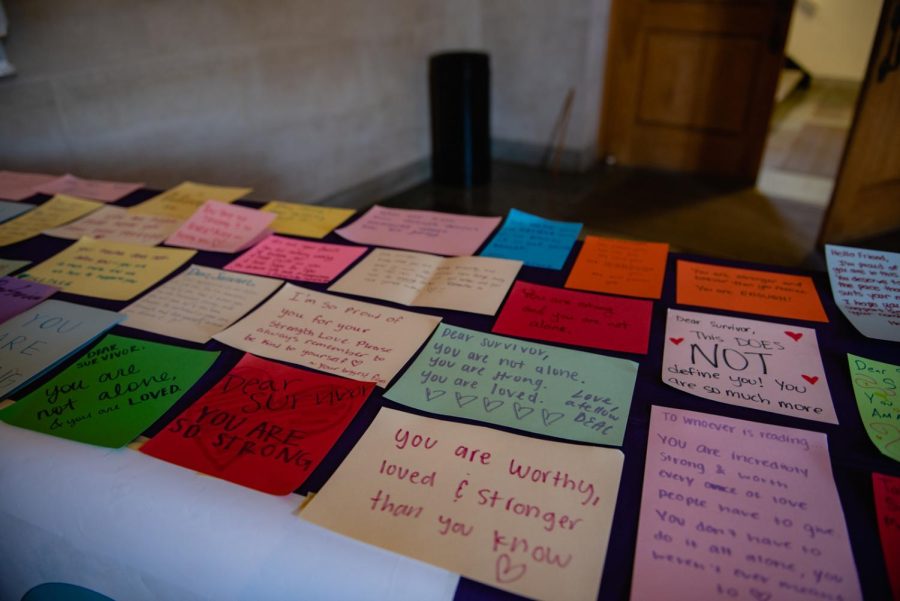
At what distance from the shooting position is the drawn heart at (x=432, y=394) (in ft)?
2.33

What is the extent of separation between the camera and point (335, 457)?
2.09 feet

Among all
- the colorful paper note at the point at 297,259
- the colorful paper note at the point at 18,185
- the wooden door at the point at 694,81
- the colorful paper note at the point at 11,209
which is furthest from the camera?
the wooden door at the point at 694,81

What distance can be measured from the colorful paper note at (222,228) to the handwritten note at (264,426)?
0.43 meters

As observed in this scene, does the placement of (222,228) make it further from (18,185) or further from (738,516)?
(738,516)

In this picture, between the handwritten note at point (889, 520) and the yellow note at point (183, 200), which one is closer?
the handwritten note at point (889, 520)

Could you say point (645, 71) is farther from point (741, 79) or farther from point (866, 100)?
point (866, 100)

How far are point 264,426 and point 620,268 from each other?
0.63 metres

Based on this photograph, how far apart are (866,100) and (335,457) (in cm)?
276

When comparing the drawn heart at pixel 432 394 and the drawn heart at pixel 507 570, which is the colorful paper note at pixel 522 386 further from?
the drawn heart at pixel 507 570

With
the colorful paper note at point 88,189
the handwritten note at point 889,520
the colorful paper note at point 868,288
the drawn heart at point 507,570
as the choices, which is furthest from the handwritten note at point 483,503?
the colorful paper note at point 88,189

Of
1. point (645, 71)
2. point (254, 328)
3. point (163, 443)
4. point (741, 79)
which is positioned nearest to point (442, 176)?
point (645, 71)

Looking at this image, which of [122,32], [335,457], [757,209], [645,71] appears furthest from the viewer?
[645,71]

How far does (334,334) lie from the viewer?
0.83 meters

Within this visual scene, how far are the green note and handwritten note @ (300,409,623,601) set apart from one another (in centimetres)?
29
